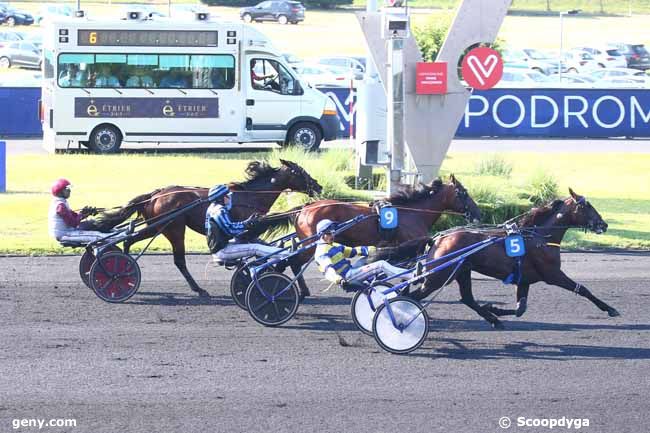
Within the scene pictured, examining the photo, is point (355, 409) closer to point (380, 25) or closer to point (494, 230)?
point (494, 230)

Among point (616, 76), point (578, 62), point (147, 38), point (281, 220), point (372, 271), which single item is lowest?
point (372, 271)

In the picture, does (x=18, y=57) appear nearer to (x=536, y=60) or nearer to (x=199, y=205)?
(x=536, y=60)

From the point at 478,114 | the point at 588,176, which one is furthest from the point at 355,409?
the point at 478,114

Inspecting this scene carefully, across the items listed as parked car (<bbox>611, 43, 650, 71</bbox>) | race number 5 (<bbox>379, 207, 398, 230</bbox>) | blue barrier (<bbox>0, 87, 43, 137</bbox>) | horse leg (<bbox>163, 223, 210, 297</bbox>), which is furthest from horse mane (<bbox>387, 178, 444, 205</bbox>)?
parked car (<bbox>611, 43, 650, 71</bbox>)

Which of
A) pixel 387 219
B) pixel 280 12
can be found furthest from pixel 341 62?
pixel 387 219

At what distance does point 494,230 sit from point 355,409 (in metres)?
3.28

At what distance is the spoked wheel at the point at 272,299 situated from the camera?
1034cm

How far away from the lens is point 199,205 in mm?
12039

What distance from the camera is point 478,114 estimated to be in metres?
30.8

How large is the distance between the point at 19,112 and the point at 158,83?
578 cm

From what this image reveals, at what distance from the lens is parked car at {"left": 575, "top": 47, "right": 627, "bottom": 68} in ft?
170

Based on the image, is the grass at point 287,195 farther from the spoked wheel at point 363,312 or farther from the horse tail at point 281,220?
the spoked wheel at point 363,312

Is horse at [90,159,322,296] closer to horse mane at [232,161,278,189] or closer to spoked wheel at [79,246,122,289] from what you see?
horse mane at [232,161,278,189]

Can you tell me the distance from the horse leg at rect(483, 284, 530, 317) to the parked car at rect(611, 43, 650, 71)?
147 feet
